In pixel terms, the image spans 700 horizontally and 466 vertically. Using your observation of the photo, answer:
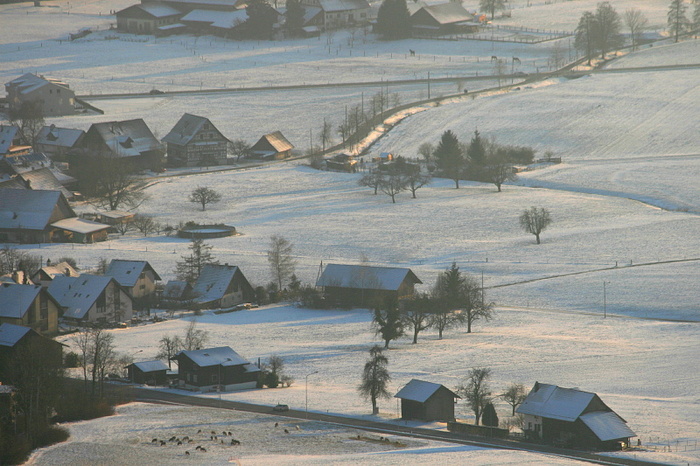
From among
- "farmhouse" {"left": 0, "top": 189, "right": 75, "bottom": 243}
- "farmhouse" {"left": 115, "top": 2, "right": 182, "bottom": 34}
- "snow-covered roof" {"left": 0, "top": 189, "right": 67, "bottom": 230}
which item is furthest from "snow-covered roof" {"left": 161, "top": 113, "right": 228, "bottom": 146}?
"farmhouse" {"left": 115, "top": 2, "right": 182, "bottom": 34}

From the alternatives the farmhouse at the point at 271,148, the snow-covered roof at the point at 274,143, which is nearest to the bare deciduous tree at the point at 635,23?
the snow-covered roof at the point at 274,143

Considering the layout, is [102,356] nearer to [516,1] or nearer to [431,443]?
[431,443]

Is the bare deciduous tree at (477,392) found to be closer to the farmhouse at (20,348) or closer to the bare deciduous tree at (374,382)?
the bare deciduous tree at (374,382)

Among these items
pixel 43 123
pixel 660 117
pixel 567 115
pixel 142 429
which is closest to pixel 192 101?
pixel 43 123

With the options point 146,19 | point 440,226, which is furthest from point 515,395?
point 146,19

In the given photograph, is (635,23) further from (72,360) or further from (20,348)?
(20,348)

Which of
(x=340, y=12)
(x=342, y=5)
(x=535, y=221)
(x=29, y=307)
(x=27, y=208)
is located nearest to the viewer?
(x=29, y=307)

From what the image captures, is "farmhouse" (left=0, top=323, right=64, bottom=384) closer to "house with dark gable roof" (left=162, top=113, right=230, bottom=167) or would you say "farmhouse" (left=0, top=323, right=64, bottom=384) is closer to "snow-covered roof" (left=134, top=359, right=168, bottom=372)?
"snow-covered roof" (left=134, top=359, right=168, bottom=372)
